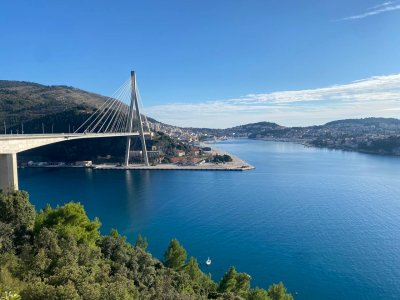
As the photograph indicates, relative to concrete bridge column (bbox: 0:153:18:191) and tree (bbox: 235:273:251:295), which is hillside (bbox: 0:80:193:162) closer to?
concrete bridge column (bbox: 0:153:18:191)

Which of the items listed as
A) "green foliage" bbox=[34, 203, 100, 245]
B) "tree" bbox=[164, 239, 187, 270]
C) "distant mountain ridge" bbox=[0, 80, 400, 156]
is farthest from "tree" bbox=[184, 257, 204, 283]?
"distant mountain ridge" bbox=[0, 80, 400, 156]

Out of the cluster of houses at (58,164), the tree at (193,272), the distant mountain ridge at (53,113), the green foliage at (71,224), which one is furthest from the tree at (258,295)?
the distant mountain ridge at (53,113)

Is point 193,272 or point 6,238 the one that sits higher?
point 6,238

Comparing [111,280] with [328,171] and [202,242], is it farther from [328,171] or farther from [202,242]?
[328,171]

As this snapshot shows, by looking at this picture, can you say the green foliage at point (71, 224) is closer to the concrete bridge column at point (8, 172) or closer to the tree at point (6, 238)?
the tree at point (6, 238)

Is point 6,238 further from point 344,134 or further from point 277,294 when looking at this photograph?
point 344,134

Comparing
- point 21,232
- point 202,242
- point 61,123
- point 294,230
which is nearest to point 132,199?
point 202,242

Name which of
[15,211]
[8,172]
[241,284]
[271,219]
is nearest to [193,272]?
[241,284]

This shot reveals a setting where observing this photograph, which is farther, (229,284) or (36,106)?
(36,106)
